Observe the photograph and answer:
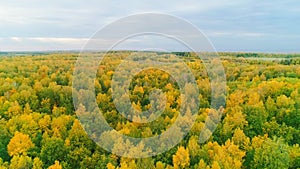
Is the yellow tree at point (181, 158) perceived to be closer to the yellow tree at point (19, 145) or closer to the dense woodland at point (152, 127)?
the dense woodland at point (152, 127)

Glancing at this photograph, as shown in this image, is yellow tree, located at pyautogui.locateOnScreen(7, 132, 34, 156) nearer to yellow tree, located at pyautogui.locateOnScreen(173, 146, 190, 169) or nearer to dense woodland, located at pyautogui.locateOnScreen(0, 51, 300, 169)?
dense woodland, located at pyautogui.locateOnScreen(0, 51, 300, 169)

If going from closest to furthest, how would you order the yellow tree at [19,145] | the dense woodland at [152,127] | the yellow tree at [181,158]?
the yellow tree at [181,158] → the dense woodland at [152,127] → the yellow tree at [19,145]

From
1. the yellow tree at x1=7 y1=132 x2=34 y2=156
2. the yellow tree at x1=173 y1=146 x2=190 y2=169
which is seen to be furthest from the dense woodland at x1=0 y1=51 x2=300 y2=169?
the yellow tree at x1=7 y1=132 x2=34 y2=156

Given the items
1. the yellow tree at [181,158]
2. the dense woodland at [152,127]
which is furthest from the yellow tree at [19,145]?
the yellow tree at [181,158]

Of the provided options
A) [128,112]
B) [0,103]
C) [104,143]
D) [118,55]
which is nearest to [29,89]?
[0,103]

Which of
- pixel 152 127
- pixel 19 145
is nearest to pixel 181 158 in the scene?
pixel 152 127
